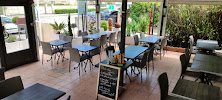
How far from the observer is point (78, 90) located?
13.1ft

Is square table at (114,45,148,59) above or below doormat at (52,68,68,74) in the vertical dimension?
above

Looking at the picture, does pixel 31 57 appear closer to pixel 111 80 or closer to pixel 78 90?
pixel 78 90

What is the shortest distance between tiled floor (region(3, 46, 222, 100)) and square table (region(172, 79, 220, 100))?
989 mm

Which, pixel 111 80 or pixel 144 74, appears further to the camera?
pixel 144 74

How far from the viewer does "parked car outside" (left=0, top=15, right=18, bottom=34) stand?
16.2 ft

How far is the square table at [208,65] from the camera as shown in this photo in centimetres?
331

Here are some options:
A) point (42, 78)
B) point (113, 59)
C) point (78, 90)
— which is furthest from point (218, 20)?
point (42, 78)

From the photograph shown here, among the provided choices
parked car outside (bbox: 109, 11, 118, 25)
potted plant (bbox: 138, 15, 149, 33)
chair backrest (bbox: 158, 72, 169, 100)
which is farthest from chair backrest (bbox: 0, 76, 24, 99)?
parked car outside (bbox: 109, 11, 118, 25)

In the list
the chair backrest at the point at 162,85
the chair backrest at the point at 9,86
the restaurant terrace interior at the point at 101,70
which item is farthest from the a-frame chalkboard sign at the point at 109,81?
the chair backrest at the point at 9,86

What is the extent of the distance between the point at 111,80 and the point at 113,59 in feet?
1.64

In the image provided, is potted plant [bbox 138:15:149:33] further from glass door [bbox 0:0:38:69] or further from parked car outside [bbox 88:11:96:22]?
glass door [bbox 0:0:38:69]

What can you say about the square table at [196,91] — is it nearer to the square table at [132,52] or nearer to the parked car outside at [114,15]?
the square table at [132,52]

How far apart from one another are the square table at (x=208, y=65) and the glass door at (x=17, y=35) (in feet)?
16.7

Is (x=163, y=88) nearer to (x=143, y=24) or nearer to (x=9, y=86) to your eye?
(x=9, y=86)
